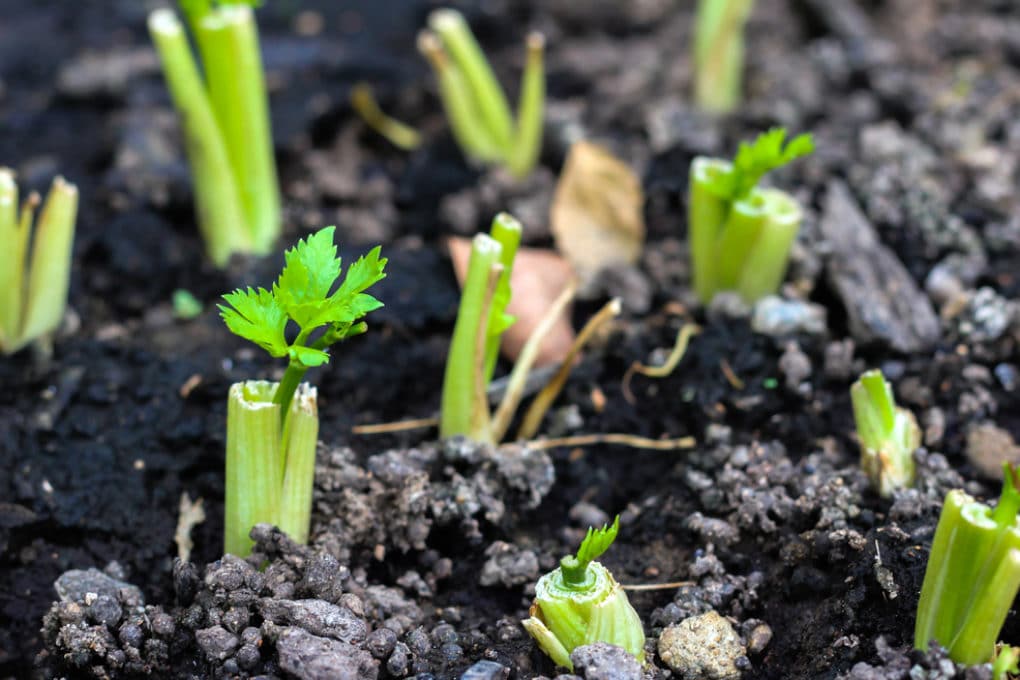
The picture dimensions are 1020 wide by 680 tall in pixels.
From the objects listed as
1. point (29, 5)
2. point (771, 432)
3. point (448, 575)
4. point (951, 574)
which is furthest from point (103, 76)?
point (951, 574)

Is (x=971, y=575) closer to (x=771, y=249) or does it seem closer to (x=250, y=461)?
(x=771, y=249)

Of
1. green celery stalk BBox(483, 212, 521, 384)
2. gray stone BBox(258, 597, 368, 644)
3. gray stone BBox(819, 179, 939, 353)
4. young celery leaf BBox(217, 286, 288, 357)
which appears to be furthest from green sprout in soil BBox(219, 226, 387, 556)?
gray stone BBox(819, 179, 939, 353)

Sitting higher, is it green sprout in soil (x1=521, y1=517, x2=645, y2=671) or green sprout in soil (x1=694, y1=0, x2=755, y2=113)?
green sprout in soil (x1=694, y1=0, x2=755, y2=113)

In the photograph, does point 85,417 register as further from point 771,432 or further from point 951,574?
point 951,574

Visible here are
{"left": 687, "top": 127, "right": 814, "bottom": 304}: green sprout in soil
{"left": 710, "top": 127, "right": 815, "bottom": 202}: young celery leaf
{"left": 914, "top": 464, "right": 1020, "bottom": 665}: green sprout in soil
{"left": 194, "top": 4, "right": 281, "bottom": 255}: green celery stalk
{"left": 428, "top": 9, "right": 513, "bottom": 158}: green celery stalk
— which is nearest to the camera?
{"left": 914, "top": 464, "right": 1020, "bottom": 665}: green sprout in soil

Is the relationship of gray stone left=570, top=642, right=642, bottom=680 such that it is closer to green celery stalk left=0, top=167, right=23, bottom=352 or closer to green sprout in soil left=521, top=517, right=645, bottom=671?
green sprout in soil left=521, top=517, right=645, bottom=671

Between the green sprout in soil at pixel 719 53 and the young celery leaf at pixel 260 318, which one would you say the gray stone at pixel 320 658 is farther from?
the green sprout in soil at pixel 719 53
